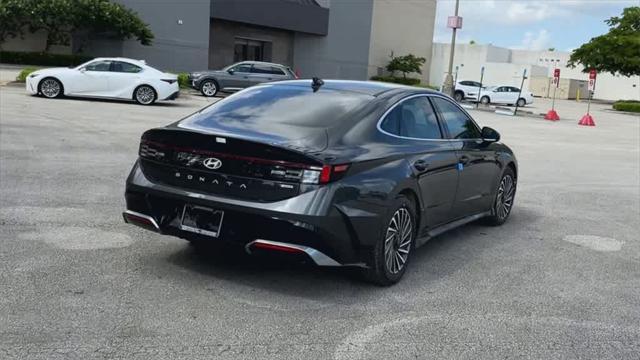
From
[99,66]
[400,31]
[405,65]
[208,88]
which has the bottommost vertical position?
[208,88]

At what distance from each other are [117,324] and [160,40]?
107 feet

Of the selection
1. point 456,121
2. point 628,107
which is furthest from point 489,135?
point 628,107

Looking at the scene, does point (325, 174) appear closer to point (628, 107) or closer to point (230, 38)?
point (230, 38)

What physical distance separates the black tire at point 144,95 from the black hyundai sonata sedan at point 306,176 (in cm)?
1581

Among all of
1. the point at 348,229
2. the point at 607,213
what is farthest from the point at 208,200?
the point at 607,213

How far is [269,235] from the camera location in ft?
15.4

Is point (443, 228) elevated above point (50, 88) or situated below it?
below

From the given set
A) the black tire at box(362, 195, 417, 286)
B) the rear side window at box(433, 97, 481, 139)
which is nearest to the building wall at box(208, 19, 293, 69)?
the rear side window at box(433, 97, 481, 139)

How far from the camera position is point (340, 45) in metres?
45.4

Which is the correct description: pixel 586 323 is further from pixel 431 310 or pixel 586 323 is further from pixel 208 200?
pixel 208 200

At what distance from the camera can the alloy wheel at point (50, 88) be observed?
20062 millimetres

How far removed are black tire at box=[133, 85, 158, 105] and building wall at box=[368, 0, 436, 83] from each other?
91.4 feet

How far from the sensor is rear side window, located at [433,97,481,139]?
6.51 meters

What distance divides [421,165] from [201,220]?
184cm
